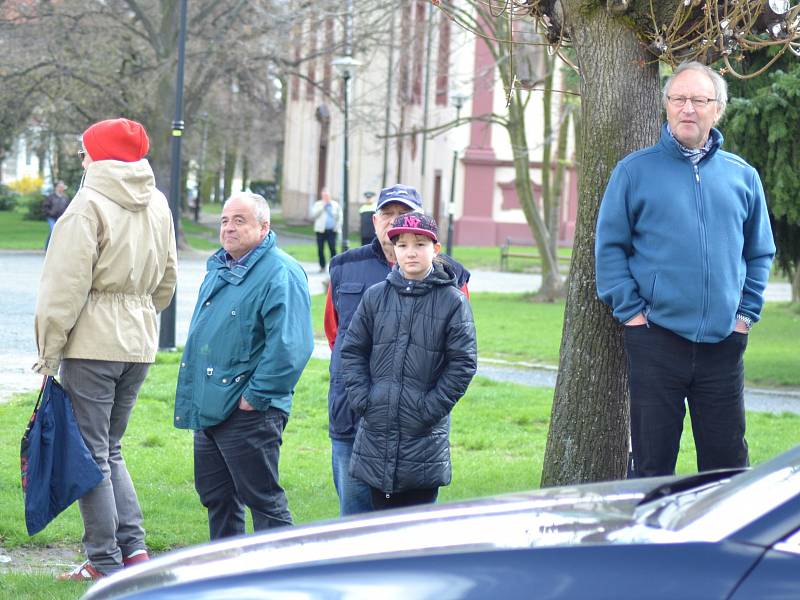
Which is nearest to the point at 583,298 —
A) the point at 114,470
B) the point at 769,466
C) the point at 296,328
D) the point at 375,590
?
the point at 296,328

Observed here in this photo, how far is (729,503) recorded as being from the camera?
2723 millimetres

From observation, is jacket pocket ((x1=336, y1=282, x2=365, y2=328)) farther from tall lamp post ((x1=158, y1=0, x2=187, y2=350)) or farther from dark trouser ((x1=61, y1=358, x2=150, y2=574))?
tall lamp post ((x1=158, y1=0, x2=187, y2=350))

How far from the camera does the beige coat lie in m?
5.40

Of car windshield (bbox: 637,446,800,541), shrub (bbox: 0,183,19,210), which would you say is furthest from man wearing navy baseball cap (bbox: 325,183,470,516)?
shrub (bbox: 0,183,19,210)

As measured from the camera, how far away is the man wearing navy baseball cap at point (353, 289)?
5562mm

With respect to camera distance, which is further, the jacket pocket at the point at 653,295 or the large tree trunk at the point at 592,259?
the large tree trunk at the point at 592,259

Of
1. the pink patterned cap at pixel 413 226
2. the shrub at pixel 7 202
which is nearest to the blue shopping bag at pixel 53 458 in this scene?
the pink patterned cap at pixel 413 226

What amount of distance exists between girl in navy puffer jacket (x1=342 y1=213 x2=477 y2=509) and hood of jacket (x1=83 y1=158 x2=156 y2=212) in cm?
118

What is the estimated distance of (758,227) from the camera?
517 centimetres

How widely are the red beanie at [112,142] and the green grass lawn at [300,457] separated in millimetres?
1881

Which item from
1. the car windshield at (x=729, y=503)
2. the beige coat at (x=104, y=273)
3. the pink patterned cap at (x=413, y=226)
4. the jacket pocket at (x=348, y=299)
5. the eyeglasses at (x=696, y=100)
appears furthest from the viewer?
the jacket pocket at (x=348, y=299)

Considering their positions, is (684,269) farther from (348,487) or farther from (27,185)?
(27,185)

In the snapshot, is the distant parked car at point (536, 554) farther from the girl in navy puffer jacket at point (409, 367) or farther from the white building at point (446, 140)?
the white building at point (446, 140)

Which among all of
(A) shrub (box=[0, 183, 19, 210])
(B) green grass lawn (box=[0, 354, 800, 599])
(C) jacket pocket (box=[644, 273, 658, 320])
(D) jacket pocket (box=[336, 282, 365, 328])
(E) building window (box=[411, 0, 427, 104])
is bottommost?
(B) green grass lawn (box=[0, 354, 800, 599])
